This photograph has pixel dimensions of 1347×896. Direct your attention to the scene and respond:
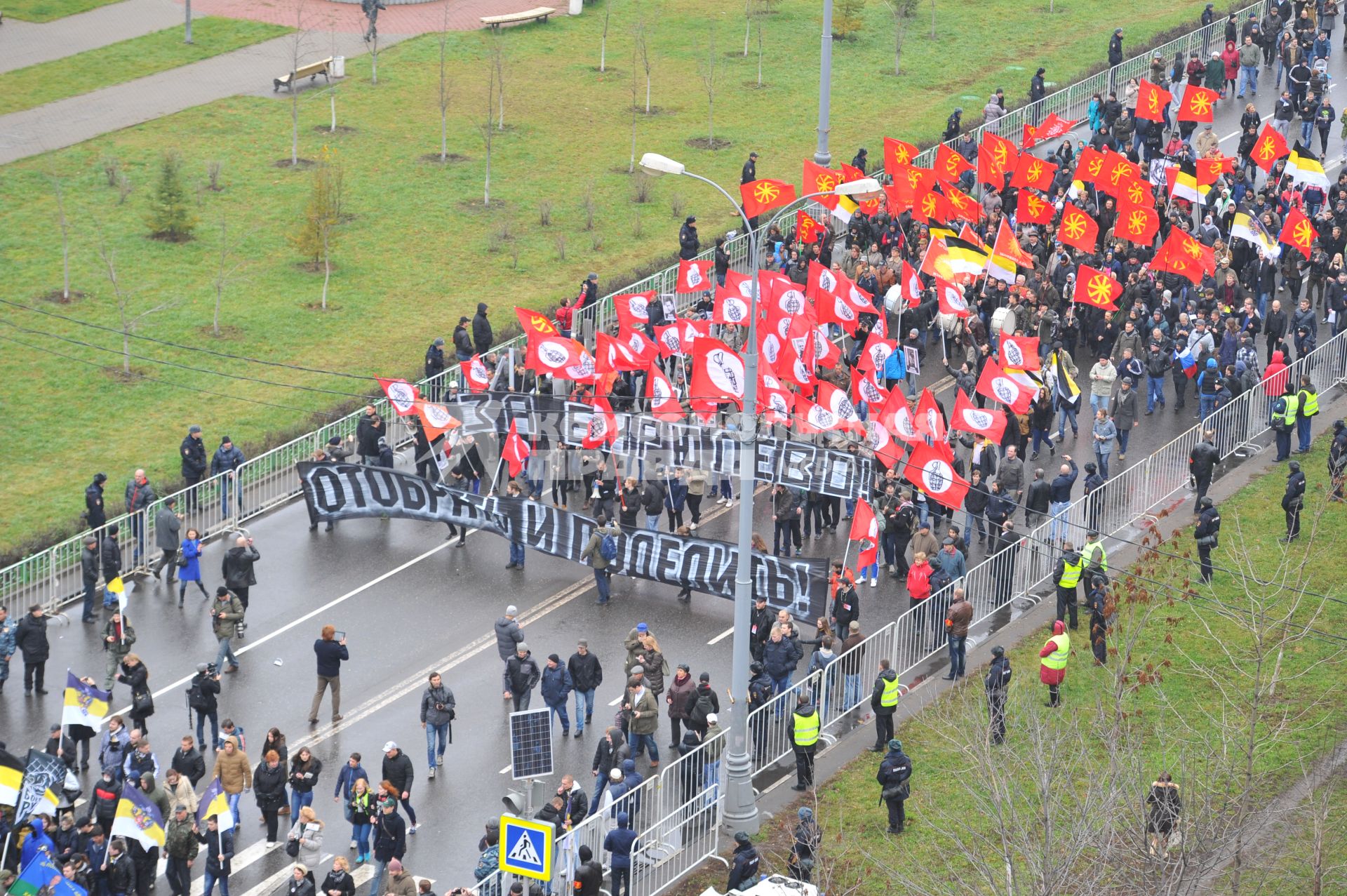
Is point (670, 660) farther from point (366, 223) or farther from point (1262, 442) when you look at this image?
point (366, 223)

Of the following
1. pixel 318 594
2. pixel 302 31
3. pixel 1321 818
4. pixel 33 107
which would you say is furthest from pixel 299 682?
pixel 302 31

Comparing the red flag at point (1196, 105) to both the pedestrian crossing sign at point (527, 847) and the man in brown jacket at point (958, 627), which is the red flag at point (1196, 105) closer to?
the man in brown jacket at point (958, 627)

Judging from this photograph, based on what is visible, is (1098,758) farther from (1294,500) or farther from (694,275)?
(694,275)

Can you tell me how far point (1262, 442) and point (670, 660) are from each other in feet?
42.9

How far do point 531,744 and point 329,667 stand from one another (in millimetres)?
3678

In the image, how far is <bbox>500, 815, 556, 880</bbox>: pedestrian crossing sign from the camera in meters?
21.0

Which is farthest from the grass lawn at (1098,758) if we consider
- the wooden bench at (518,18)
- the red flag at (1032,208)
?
the wooden bench at (518,18)

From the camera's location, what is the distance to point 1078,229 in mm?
38594

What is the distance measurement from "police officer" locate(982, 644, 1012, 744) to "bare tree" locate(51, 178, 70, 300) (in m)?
24.4

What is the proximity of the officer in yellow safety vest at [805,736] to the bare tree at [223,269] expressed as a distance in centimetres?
1984

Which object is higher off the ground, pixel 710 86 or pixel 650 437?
pixel 710 86

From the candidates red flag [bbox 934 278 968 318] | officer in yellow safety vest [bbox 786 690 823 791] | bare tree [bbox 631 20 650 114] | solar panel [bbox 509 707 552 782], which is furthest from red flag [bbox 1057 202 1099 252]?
bare tree [bbox 631 20 650 114]

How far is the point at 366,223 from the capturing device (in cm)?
4869

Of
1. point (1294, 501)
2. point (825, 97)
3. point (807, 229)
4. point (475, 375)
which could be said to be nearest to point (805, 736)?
point (1294, 501)
